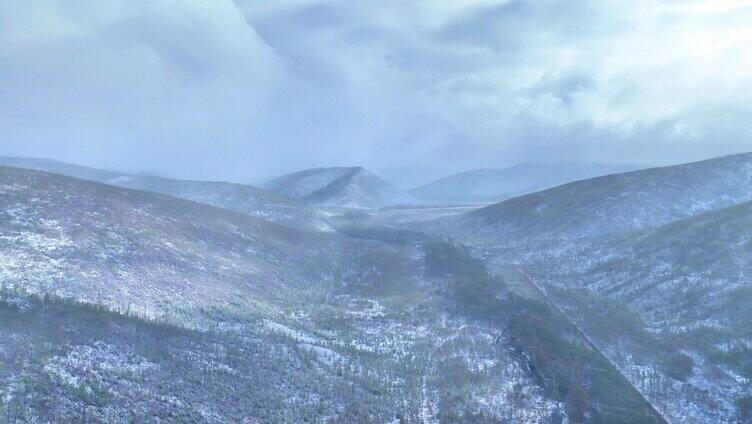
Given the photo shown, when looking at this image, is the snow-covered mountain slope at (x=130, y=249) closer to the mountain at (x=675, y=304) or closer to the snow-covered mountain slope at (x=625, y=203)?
the mountain at (x=675, y=304)

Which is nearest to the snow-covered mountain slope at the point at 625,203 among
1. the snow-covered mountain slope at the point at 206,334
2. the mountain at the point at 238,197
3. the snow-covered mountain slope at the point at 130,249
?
the mountain at the point at 238,197

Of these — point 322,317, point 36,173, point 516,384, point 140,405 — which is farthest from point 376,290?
point 36,173

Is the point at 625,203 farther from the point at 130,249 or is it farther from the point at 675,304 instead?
the point at 130,249

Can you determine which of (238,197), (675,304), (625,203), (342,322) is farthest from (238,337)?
(238,197)

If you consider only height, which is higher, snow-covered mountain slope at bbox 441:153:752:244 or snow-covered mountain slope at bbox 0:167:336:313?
snow-covered mountain slope at bbox 441:153:752:244

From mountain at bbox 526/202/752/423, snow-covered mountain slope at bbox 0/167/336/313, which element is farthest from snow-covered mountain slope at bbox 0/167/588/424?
mountain at bbox 526/202/752/423

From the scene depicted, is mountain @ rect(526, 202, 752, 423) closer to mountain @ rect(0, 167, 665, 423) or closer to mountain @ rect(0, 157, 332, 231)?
mountain @ rect(0, 167, 665, 423)
